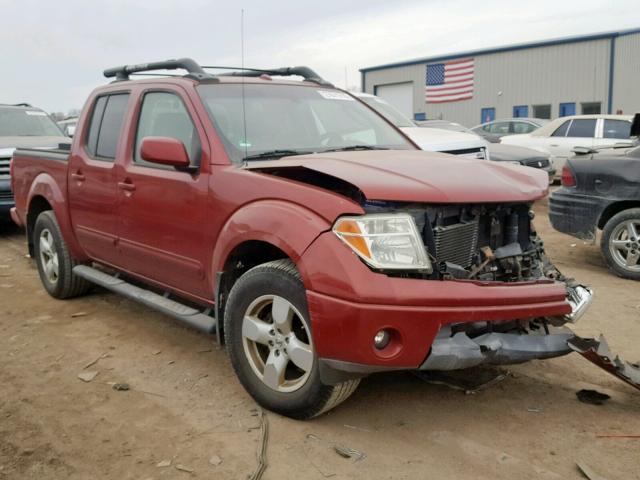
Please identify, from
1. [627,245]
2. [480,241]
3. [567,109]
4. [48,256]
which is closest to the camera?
[480,241]

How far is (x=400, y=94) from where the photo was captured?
123ft

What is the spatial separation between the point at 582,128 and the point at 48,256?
11.2 meters

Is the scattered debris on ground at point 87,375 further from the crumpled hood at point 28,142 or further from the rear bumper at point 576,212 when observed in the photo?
the crumpled hood at point 28,142

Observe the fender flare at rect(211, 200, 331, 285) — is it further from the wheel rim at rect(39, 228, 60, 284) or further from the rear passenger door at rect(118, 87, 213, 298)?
the wheel rim at rect(39, 228, 60, 284)

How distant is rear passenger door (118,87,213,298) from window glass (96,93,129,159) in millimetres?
312

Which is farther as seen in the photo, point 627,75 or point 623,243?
point 627,75

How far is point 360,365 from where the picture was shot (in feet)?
9.81

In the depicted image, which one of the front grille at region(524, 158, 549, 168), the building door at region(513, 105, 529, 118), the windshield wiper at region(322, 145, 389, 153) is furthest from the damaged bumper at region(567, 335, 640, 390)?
the building door at region(513, 105, 529, 118)

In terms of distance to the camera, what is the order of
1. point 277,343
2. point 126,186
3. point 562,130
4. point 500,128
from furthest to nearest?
1. point 500,128
2. point 562,130
3. point 126,186
4. point 277,343

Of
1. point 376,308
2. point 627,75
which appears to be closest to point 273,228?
point 376,308

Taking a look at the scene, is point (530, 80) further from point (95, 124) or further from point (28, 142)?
point (95, 124)

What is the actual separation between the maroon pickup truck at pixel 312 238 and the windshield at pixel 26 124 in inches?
256

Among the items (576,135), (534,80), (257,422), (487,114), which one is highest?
(534,80)

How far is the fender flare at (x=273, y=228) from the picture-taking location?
3100mm
